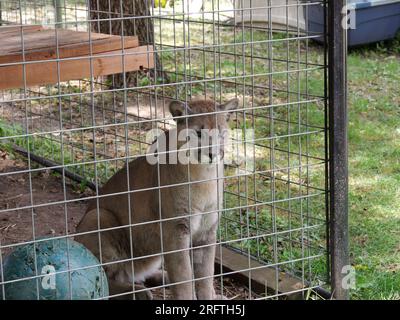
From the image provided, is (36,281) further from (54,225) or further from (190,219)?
(54,225)

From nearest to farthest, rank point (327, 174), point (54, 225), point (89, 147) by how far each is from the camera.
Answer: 1. point (327, 174)
2. point (54, 225)
3. point (89, 147)

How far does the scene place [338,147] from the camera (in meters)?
4.16

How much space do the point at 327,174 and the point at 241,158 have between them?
8.05ft

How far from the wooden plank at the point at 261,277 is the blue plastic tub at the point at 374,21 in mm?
6776

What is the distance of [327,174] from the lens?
4238 mm

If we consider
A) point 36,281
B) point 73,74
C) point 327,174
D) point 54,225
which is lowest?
point 54,225

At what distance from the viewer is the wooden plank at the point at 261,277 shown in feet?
14.5

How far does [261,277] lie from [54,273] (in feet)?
5.07

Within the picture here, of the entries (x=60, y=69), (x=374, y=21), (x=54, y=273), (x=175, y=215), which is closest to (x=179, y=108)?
(x=175, y=215)

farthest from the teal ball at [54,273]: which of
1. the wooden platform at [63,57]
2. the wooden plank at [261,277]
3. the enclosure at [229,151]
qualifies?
the wooden platform at [63,57]

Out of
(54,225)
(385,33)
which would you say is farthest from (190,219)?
(385,33)

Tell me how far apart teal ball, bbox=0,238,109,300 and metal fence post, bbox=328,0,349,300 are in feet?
4.52

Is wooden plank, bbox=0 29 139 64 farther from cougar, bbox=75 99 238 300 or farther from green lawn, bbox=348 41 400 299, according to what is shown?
green lawn, bbox=348 41 400 299
